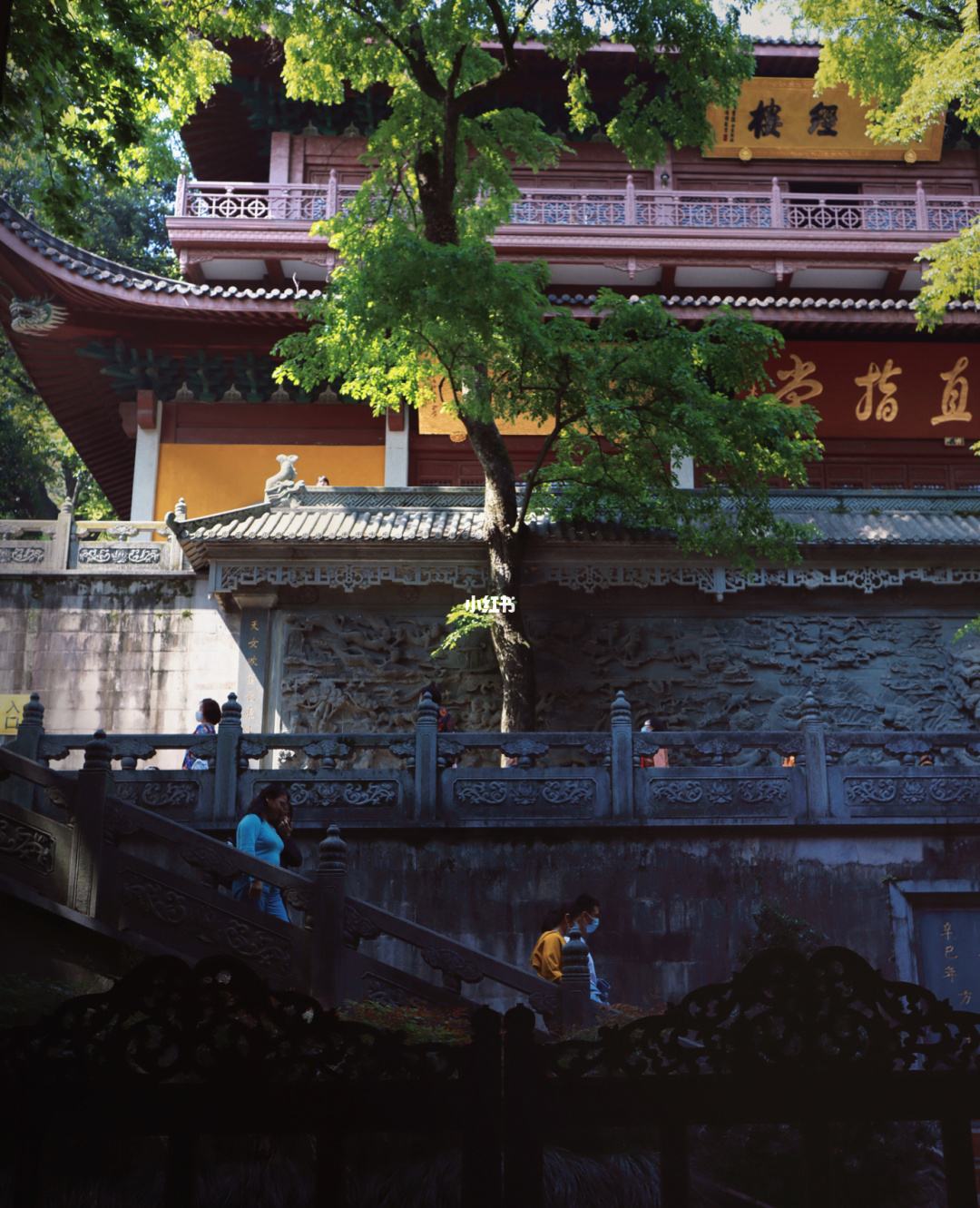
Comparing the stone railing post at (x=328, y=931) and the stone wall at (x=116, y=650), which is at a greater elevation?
the stone wall at (x=116, y=650)

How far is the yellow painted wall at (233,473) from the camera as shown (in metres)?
16.3

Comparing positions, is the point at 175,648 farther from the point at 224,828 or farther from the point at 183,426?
the point at 224,828

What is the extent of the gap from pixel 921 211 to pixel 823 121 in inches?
94.0

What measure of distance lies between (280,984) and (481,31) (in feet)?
27.5

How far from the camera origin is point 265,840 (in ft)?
24.8

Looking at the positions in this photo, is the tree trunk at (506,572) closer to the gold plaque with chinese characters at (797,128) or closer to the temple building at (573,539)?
the temple building at (573,539)

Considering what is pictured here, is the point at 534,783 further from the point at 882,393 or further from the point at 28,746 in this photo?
the point at 882,393

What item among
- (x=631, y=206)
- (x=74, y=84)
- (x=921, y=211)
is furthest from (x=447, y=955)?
(x=921, y=211)

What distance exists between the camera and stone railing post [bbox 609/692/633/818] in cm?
953

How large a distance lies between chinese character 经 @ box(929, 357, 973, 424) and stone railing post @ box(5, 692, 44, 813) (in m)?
11.6

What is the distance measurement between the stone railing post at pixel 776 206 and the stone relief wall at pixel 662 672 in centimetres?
603

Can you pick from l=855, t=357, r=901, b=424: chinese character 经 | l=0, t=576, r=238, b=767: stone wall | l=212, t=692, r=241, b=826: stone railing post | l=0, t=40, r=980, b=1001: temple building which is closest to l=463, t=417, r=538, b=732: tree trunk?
l=0, t=40, r=980, b=1001: temple building

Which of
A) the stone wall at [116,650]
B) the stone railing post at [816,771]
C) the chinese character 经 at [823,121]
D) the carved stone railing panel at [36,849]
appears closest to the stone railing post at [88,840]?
the carved stone railing panel at [36,849]

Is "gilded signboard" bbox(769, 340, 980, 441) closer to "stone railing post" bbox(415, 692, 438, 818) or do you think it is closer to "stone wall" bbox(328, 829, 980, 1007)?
"stone wall" bbox(328, 829, 980, 1007)
